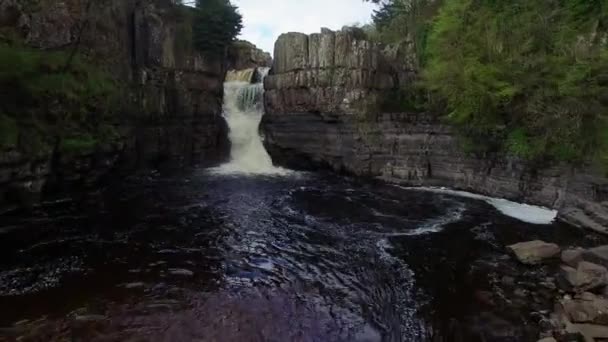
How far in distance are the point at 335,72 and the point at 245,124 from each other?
9.14 m

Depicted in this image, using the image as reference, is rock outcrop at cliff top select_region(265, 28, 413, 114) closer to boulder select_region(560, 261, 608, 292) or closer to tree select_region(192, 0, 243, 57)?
tree select_region(192, 0, 243, 57)

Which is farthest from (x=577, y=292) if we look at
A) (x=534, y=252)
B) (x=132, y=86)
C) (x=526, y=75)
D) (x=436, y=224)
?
(x=132, y=86)

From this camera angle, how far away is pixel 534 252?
13.7 m

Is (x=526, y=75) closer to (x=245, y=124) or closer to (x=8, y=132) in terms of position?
(x=245, y=124)

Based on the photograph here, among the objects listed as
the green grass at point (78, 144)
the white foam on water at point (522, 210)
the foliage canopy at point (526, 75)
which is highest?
the foliage canopy at point (526, 75)

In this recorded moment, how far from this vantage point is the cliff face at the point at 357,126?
81.1 feet

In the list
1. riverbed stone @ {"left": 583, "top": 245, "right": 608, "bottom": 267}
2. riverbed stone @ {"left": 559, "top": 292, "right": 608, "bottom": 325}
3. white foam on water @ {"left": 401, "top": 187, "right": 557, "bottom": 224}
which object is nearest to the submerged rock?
riverbed stone @ {"left": 559, "top": 292, "right": 608, "bottom": 325}

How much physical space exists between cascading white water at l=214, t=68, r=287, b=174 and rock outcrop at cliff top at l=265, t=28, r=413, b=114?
3066 millimetres

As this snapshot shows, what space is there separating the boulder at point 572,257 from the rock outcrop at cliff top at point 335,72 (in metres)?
17.6

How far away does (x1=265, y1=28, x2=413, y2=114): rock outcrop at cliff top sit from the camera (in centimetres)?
2936

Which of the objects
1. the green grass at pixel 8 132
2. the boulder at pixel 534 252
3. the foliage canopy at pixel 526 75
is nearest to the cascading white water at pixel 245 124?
the foliage canopy at pixel 526 75

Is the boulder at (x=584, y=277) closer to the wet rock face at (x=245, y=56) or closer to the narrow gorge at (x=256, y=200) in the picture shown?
the narrow gorge at (x=256, y=200)

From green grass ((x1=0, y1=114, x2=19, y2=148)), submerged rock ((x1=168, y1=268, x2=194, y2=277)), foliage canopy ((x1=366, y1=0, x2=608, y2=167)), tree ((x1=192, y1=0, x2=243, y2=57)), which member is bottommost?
submerged rock ((x1=168, y1=268, x2=194, y2=277))

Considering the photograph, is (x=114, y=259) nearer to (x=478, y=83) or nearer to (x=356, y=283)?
(x=356, y=283)
